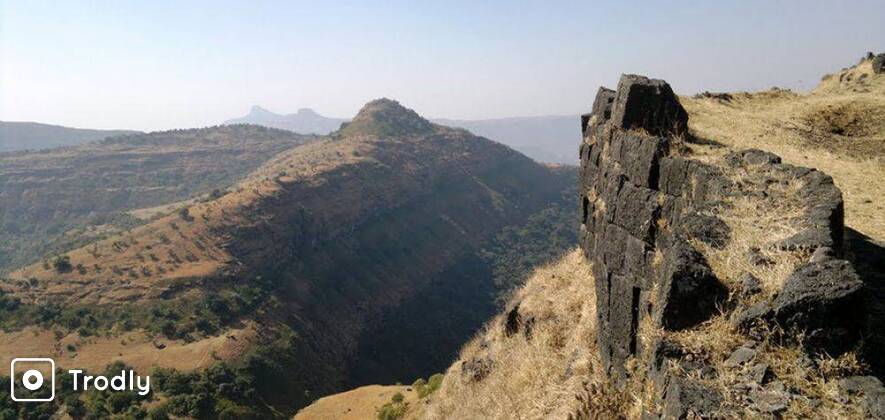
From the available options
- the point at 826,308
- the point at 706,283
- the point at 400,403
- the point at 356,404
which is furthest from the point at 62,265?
the point at 826,308

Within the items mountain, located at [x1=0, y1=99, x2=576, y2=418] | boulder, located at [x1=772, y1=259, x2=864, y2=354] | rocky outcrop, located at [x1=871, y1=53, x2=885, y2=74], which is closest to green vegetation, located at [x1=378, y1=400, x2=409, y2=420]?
boulder, located at [x1=772, y1=259, x2=864, y2=354]

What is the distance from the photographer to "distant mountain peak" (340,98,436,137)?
16662 cm

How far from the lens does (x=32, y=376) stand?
5022 cm

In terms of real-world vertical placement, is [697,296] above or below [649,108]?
below

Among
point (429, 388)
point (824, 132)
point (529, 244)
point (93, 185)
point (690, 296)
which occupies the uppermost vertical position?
point (824, 132)

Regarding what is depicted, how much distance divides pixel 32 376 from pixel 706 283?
6267 cm

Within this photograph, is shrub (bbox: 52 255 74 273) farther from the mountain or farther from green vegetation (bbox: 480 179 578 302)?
green vegetation (bbox: 480 179 578 302)

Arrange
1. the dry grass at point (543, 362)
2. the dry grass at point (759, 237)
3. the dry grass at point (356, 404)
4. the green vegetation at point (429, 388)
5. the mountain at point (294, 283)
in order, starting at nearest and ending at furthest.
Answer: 1. the dry grass at point (759, 237)
2. the dry grass at point (543, 362)
3. the green vegetation at point (429, 388)
4. the dry grass at point (356, 404)
5. the mountain at point (294, 283)

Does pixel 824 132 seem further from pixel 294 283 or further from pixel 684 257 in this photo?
pixel 294 283

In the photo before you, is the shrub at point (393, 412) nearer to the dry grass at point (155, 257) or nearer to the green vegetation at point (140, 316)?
the green vegetation at point (140, 316)

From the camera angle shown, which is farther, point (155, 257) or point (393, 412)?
point (155, 257)

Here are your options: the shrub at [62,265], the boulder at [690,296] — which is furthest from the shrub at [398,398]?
the shrub at [62,265]

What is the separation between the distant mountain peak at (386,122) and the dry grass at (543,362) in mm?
143797

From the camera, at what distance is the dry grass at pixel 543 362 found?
9.73m
